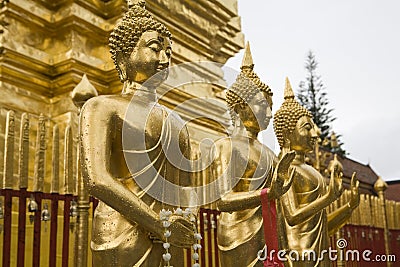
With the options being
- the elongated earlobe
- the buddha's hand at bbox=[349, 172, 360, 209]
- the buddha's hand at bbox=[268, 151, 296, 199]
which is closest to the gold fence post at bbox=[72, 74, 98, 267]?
the elongated earlobe

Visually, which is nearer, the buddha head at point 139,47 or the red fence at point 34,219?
the buddha head at point 139,47

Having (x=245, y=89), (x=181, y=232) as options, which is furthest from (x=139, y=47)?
(x=245, y=89)

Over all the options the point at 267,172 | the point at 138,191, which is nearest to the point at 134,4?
the point at 138,191

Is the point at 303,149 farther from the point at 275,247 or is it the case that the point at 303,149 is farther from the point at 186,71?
the point at 186,71

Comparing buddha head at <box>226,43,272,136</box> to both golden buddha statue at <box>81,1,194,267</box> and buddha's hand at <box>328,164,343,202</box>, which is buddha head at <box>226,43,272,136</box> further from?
golden buddha statue at <box>81,1,194,267</box>

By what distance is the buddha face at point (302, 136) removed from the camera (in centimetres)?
427

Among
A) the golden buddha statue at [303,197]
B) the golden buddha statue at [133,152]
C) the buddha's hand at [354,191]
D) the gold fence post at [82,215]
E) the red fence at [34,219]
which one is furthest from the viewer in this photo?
the buddha's hand at [354,191]

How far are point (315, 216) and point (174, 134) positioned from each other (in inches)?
71.6

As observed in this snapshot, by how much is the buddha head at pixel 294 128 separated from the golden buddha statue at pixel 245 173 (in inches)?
19.4

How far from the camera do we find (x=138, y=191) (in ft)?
8.68

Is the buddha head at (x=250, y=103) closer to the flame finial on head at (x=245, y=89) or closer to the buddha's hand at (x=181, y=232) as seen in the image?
the flame finial on head at (x=245, y=89)

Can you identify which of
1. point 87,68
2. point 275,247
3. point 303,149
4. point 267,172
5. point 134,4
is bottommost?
point 275,247

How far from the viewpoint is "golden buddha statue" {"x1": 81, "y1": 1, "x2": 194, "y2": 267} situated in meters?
2.51

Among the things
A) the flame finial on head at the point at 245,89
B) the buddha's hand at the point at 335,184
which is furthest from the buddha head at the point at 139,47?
the buddha's hand at the point at 335,184
